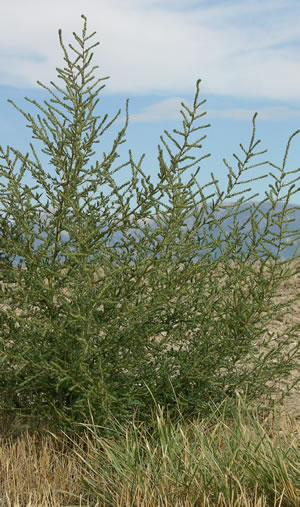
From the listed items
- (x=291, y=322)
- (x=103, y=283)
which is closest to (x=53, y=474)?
(x=103, y=283)

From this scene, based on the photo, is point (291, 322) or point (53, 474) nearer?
point (53, 474)

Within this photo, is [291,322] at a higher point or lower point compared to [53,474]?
higher

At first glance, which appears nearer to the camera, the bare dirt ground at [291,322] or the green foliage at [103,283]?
the green foliage at [103,283]

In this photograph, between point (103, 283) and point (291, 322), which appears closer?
point (103, 283)

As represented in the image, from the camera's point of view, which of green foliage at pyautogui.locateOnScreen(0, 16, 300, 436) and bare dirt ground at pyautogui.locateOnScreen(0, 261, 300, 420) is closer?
green foliage at pyautogui.locateOnScreen(0, 16, 300, 436)

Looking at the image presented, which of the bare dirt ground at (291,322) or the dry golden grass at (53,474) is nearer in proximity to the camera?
the dry golden grass at (53,474)

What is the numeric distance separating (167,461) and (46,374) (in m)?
1.07

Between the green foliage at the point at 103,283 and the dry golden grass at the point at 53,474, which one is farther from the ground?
the green foliage at the point at 103,283

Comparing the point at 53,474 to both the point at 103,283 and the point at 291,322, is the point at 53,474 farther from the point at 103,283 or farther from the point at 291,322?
the point at 291,322

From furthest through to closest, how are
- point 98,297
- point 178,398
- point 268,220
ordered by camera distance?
1. point 178,398
2. point 268,220
3. point 98,297

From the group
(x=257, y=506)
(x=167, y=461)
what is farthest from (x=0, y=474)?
(x=257, y=506)

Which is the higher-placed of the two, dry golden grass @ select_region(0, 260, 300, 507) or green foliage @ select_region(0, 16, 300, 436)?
green foliage @ select_region(0, 16, 300, 436)

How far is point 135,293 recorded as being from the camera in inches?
178

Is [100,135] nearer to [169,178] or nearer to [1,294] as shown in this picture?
[169,178]
